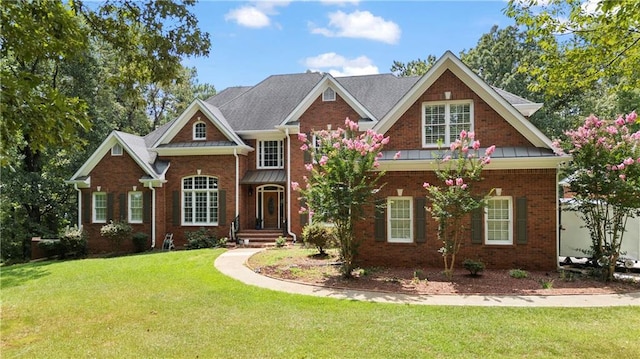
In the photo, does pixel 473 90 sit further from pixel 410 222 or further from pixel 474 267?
pixel 474 267

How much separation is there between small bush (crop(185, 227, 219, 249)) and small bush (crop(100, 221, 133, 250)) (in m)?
2.83

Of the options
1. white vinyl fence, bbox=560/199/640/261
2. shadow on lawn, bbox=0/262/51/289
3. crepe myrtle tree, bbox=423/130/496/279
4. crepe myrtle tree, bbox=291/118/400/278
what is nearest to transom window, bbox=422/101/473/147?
crepe myrtle tree, bbox=423/130/496/279

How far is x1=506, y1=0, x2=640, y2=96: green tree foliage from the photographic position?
18.0 ft

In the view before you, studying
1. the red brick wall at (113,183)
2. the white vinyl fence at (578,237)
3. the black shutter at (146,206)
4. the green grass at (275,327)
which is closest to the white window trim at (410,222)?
the green grass at (275,327)

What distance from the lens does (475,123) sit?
13023 mm

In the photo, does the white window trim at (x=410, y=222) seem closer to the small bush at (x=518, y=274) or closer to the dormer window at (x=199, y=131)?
the small bush at (x=518, y=274)

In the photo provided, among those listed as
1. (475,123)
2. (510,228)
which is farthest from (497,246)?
(475,123)

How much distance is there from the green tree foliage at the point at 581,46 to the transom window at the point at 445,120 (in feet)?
20.5

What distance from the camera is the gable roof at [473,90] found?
40.6 feet

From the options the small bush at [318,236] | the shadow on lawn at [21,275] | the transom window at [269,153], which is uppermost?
the transom window at [269,153]

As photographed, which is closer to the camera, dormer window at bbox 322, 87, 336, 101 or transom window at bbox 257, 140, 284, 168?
dormer window at bbox 322, 87, 336, 101

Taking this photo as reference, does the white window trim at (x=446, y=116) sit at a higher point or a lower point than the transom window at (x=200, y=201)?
higher

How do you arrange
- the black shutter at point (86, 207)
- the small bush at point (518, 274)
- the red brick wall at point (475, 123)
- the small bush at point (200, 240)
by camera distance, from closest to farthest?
the small bush at point (518, 274), the red brick wall at point (475, 123), the small bush at point (200, 240), the black shutter at point (86, 207)

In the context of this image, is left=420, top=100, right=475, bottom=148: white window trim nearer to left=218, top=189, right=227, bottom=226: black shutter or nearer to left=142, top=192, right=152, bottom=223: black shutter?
left=218, top=189, right=227, bottom=226: black shutter
